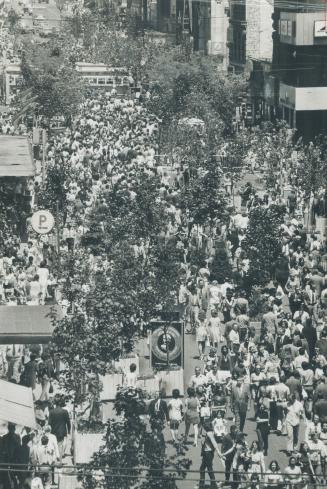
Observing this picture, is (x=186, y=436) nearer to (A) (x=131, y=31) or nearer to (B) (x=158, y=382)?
(B) (x=158, y=382)

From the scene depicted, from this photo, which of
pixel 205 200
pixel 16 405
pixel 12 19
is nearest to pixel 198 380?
pixel 16 405

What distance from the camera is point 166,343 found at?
24.9m

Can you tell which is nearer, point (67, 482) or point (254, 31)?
point (67, 482)

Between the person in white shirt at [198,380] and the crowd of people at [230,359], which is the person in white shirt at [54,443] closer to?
the crowd of people at [230,359]

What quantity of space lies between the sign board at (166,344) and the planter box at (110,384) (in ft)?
2.73

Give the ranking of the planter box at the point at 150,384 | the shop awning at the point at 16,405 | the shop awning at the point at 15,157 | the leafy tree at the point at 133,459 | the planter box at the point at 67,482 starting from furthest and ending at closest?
1. the shop awning at the point at 15,157
2. the planter box at the point at 150,384
3. the planter box at the point at 67,482
4. the shop awning at the point at 16,405
5. the leafy tree at the point at 133,459

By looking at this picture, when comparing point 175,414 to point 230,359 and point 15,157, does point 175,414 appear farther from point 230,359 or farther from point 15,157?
point 15,157

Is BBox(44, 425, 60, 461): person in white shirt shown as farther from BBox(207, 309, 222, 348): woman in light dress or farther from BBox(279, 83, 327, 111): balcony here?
BBox(279, 83, 327, 111): balcony

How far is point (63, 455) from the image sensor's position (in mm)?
21844

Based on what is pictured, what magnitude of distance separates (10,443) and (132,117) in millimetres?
50985

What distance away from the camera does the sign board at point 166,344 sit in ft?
81.7

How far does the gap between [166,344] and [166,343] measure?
0.02 m

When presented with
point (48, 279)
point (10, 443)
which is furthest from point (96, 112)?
point (10, 443)

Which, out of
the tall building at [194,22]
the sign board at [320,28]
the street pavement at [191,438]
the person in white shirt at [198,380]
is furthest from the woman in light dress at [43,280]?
the tall building at [194,22]
